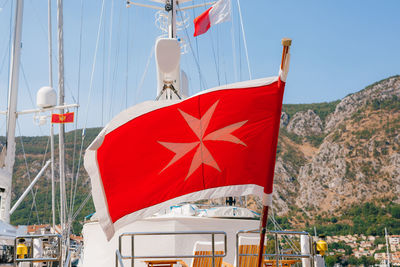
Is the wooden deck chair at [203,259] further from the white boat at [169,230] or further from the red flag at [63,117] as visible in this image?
the red flag at [63,117]

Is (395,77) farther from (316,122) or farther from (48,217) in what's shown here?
(48,217)

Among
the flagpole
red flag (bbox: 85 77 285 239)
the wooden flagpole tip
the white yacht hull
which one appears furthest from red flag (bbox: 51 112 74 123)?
the wooden flagpole tip

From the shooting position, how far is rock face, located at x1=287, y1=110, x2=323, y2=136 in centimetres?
16088

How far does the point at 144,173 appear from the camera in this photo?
6617 millimetres

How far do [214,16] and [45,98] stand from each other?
27.1ft

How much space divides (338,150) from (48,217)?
97.6m

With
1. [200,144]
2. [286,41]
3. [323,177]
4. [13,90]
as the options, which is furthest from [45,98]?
[323,177]

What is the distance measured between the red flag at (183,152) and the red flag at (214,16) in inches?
380

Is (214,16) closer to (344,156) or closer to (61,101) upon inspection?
(61,101)

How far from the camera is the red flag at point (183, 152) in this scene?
6.27 meters

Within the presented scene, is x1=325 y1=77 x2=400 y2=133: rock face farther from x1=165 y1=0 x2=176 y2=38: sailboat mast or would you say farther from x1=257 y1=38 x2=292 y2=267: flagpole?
x1=257 y1=38 x2=292 y2=267: flagpole

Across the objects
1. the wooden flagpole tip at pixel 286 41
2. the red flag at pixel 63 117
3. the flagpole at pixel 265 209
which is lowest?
the flagpole at pixel 265 209

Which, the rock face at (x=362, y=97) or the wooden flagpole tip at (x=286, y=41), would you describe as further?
the rock face at (x=362, y=97)

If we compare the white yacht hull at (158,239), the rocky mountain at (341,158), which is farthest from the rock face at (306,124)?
the white yacht hull at (158,239)
